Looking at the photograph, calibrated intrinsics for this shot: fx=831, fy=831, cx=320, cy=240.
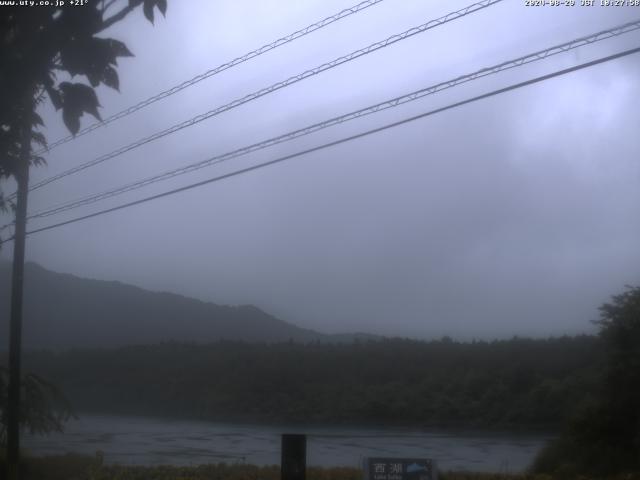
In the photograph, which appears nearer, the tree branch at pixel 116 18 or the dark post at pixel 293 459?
the tree branch at pixel 116 18

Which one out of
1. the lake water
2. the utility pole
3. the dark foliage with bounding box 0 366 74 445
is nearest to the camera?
the utility pole

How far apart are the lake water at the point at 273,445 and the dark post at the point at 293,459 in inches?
290

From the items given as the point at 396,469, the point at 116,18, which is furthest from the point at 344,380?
the point at 116,18

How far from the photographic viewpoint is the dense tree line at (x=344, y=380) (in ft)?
73.5

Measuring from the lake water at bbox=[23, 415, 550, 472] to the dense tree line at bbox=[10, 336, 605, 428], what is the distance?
4.96 feet

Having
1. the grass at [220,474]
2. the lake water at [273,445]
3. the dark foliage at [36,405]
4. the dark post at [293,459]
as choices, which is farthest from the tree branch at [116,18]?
the dark foliage at [36,405]

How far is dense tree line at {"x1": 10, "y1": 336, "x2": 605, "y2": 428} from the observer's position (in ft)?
73.5

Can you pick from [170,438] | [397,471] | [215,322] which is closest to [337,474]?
[397,471]

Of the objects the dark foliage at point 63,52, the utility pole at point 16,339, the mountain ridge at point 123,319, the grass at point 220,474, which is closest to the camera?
the dark foliage at point 63,52

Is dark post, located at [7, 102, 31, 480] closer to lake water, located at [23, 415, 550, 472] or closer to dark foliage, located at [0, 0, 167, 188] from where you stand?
lake water, located at [23, 415, 550, 472]

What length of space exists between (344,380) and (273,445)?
8.21m

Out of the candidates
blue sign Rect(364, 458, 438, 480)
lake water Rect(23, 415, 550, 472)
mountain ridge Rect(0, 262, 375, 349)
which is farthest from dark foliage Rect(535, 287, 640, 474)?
mountain ridge Rect(0, 262, 375, 349)

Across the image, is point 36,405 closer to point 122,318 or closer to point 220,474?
point 220,474

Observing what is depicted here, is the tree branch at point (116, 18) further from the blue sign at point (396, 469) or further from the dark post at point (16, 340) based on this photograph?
the dark post at point (16, 340)
